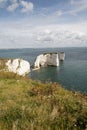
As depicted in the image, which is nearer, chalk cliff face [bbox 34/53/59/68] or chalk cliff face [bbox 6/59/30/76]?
chalk cliff face [bbox 6/59/30/76]

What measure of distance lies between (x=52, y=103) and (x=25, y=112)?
1416 millimetres

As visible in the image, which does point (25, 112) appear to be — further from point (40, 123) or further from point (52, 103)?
point (52, 103)

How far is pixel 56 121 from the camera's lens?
18.5ft

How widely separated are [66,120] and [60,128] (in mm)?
470

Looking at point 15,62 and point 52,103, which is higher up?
point 52,103

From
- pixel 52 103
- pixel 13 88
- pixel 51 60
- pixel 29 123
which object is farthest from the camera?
pixel 51 60

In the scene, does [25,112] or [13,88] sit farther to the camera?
[13,88]

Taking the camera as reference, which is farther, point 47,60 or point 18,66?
point 47,60

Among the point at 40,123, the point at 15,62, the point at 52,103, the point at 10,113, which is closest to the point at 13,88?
the point at 52,103

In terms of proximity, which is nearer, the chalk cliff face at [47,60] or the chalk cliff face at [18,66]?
the chalk cliff face at [18,66]

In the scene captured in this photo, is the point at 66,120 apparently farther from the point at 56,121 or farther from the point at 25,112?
the point at 25,112

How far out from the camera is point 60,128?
17.7ft

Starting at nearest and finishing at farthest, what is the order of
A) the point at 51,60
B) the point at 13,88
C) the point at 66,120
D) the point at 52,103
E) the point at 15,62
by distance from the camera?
the point at 66,120 < the point at 52,103 < the point at 13,88 < the point at 15,62 < the point at 51,60

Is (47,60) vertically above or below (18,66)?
below
